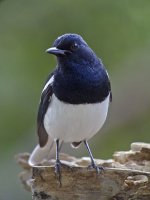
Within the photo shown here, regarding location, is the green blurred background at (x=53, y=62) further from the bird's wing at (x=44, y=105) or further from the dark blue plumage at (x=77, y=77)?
the dark blue plumage at (x=77, y=77)

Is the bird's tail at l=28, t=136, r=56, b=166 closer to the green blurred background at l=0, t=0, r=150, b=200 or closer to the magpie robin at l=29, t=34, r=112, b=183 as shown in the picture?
the magpie robin at l=29, t=34, r=112, b=183

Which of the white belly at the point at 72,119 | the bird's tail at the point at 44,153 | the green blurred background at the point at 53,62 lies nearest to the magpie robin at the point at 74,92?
the white belly at the point at 72,119

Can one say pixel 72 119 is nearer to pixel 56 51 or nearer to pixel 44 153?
pixel 56 51

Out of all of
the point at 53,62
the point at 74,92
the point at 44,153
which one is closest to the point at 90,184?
the point at 74,92

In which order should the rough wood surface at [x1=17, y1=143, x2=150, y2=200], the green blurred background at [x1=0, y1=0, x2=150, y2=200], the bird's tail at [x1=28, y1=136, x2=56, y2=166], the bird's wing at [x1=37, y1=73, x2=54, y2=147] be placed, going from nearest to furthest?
1. the rough wood surface at [x1=17, y1=143, x2=150, y2=200]
2. the bird's wing at [x1=37, y1=73, x2=54, y2=147]
3. the bird's tail at [x1=28, y1=136, x2=56, y2=166]
4. the green blurred background at [x1=0, y1=0, x2=150, y2=200]

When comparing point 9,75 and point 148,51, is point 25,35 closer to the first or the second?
point 9,75

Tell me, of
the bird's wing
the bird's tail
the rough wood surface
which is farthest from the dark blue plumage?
the bird's tail

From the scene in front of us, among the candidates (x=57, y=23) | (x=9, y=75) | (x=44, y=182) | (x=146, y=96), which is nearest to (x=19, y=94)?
(x=9, y=75)

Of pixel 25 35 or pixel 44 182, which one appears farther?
pixel 25 35
